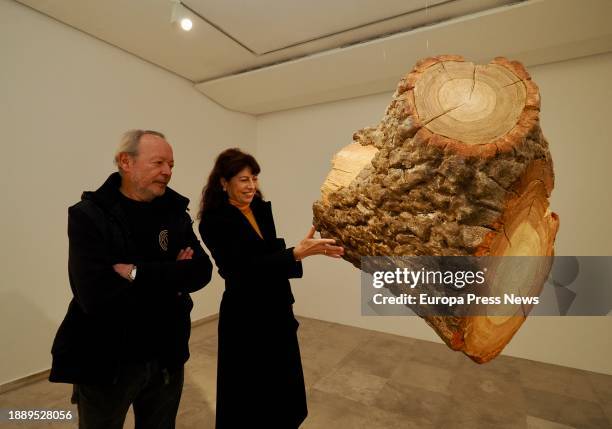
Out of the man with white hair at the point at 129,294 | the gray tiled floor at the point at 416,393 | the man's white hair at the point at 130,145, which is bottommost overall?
the gray tiled floor at the point at 416,393

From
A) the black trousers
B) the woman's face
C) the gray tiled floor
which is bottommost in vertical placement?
the gray tiled floor

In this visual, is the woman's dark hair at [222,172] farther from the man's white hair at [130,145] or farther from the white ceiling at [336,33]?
the white ceiling at [336,33]

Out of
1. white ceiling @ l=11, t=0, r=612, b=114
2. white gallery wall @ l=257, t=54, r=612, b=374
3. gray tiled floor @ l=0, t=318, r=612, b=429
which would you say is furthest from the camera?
white gallery wall @ l=257, t=54, r=612, b=374

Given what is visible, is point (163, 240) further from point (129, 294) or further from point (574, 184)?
point (574, 184)

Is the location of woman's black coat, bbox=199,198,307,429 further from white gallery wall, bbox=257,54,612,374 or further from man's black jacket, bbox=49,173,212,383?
white gallery wall, bbox=257,54,612,374

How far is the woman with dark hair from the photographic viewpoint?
136cm

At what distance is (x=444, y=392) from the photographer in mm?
2305

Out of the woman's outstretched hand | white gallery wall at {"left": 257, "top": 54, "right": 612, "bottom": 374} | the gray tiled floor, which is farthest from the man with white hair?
white gallery wall at {"left": 257, "top": 54, "right": 612, "bottom": 374}

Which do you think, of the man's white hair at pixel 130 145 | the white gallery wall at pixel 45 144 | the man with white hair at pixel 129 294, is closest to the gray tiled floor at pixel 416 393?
the white gallery wall at pixel 45 144

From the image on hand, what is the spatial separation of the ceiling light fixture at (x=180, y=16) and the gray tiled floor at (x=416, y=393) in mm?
2567

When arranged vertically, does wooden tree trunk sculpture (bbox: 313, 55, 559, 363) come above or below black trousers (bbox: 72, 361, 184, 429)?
above

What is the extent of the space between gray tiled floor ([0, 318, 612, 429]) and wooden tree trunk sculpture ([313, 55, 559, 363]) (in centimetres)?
132

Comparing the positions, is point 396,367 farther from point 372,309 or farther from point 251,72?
point 251,72

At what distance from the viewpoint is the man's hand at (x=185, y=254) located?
1311mm
